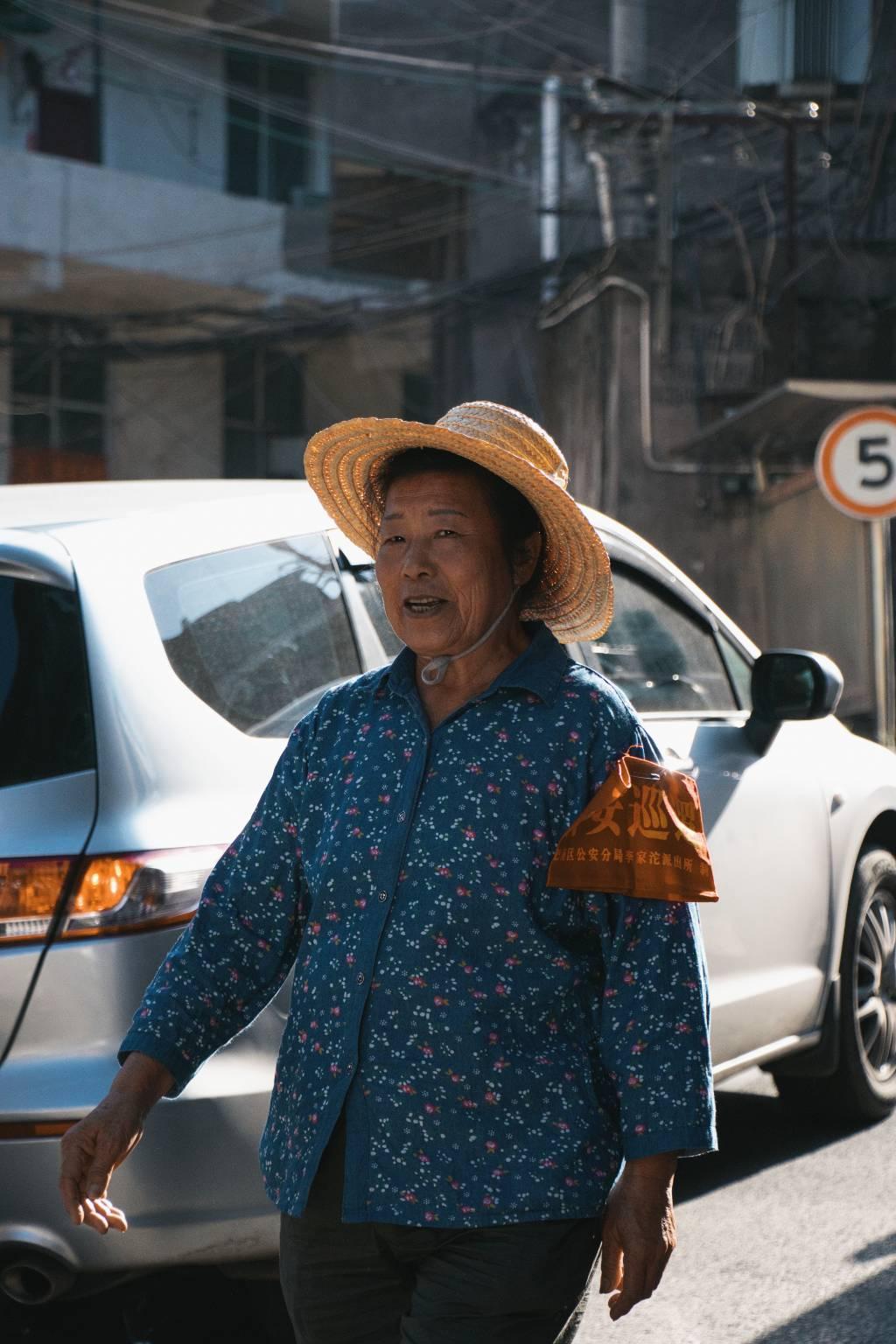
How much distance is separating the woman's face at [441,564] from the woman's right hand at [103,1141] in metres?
0.66

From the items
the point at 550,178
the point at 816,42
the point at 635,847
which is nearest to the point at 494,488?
the point at 635,847

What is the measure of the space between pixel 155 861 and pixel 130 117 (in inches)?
887

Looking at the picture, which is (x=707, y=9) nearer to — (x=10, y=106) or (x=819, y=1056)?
(x=10, y=106)

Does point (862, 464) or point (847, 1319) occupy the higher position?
point (862, 464)

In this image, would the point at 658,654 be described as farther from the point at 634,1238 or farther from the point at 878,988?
the point at 634,1238

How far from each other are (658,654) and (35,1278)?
7.53 ft

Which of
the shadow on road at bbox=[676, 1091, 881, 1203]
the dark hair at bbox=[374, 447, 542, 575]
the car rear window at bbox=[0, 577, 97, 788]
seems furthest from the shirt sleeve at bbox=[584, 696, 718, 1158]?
the shadow on road at bbox=[676, 1091, 881, 1203]

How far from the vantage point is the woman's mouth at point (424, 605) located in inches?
90.7

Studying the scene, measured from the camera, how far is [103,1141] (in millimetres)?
2213

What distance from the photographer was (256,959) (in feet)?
7.74

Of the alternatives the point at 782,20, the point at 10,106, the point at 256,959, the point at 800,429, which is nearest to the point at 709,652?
the point at 256,959

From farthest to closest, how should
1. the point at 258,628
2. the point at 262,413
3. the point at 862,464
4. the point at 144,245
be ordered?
the point at 262,413 < the point at 144,245 < the point at 862,464 < the point at 258,628

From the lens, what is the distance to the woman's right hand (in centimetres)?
221

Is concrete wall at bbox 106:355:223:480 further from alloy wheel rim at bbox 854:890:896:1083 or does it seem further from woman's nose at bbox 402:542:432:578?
woman's nose at bbox 402:542:432:578
